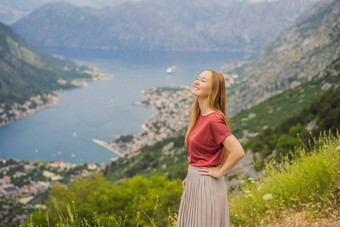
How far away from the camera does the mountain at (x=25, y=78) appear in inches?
5126

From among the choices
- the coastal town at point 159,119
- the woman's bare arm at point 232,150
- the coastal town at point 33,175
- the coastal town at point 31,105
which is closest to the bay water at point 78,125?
the coastal town at point 31,105

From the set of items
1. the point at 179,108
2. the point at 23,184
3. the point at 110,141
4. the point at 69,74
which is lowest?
the point at 23,184

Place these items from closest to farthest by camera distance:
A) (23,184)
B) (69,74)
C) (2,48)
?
(23,184), (2,48), (69,74)

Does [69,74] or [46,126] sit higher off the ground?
[69,74]

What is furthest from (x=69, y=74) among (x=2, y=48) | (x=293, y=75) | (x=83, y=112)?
(x=293, y=75)

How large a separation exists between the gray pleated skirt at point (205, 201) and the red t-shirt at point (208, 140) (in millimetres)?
137

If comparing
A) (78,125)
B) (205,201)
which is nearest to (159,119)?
(78,125)

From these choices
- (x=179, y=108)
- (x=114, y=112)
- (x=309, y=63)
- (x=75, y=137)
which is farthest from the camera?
(x=179, y=108)

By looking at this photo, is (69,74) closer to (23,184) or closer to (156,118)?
(156,118)

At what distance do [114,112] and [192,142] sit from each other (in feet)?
388

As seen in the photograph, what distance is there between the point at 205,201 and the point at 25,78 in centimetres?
18075

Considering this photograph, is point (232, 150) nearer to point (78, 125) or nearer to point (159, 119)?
point (159, 119)

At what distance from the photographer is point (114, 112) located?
119188 millimetres

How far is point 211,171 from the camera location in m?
2.95
